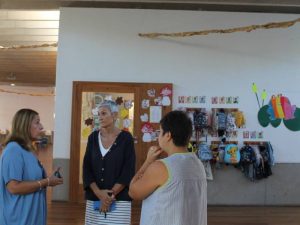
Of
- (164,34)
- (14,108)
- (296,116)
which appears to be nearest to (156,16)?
(164,34)

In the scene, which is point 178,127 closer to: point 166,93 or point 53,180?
point 53,180

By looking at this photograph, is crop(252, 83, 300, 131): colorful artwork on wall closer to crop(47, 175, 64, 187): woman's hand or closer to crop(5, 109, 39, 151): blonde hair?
crop(47, 175, 64, 187): woman's hand

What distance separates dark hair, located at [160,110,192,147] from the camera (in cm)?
164

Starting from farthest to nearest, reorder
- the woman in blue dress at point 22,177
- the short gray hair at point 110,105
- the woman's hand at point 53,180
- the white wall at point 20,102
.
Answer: the white wall at point 20,102 < the short gray hair at point 110,105 < the woman's hand at point 53,180 < the woman in blue dress at point 22,177

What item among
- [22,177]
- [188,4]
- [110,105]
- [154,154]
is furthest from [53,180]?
[188,4]

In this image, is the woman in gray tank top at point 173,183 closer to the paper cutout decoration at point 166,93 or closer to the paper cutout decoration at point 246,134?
the paper cutout decoration at point 166,93

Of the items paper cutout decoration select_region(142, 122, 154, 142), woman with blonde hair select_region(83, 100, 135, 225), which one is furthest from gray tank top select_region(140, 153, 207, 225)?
paper cutout decoration select_region(142, 122, 154, 142)

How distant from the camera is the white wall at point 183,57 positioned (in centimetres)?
630

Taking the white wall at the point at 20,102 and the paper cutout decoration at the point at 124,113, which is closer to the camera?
the paper cutout decoration at the point at 124,113

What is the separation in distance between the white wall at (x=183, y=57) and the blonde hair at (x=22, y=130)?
4075 millimetres

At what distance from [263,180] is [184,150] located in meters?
5.17

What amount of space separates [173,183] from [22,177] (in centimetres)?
102

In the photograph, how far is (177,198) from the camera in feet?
5.20

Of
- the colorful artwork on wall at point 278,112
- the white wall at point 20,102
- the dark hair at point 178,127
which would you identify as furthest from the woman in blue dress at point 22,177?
the white wall at point 20,102
